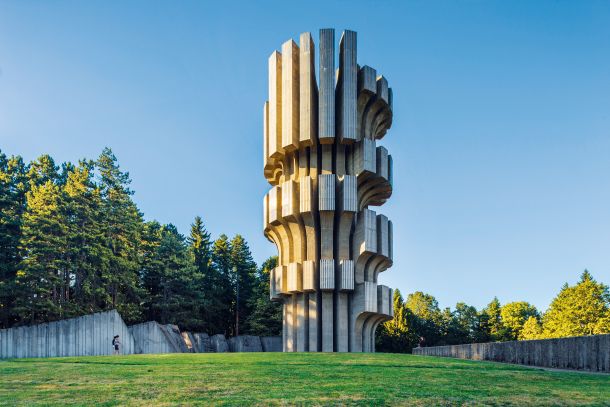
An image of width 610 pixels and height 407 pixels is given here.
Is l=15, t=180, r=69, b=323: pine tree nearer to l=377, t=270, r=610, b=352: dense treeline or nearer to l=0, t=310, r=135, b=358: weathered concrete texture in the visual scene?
l=0, t=310, r=135, b=358: weathered concrete texture

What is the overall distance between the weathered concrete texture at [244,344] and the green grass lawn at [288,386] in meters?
31.3

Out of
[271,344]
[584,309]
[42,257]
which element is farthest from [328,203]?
[584,309]

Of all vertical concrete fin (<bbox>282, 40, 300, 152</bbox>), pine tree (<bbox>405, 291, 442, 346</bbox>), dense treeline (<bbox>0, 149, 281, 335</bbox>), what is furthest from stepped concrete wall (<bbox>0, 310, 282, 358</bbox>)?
pine tree (<bbox>405, 291, 442, 346</bbox>)

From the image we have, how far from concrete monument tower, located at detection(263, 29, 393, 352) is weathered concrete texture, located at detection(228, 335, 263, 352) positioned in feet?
34.8

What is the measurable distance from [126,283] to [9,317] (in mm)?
7939

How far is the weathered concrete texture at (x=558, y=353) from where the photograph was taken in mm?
16891

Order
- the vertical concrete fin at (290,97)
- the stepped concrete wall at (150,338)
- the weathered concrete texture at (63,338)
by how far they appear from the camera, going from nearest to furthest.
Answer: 1. the weathered concrete texture at (63,338)
2. the stepped concrete wall at (150,338)
3. the vertical concrete fin at (290,97)

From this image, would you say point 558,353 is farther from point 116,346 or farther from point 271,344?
point 271,344

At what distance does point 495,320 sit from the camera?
80.4 metres

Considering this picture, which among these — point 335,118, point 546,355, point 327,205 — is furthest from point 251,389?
point 335,118

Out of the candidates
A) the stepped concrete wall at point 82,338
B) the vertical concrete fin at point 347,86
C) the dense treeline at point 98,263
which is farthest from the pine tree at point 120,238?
the vertical concrete fin at point 347,86

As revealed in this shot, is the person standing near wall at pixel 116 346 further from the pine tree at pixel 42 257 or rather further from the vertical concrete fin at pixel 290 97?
the vertical concrete fin at pixel 290 97

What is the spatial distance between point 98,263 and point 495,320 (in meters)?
59.6

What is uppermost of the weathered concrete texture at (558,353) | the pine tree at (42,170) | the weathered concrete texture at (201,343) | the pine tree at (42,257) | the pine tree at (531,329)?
the pine tree at (42,170)
